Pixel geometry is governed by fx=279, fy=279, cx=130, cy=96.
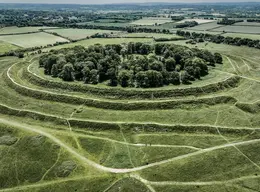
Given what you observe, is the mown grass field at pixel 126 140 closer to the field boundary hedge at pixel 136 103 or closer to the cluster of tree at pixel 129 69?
the field boundary hedge at pixel 136 103

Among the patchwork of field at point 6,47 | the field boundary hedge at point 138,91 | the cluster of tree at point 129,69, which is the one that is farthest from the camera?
the patchwork of field at point 6,47

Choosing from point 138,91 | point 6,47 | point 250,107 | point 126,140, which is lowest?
point 126,140

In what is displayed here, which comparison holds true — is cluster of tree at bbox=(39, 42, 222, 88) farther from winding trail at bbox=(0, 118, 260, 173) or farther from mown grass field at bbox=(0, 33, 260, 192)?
winding trail at bbox=(0, 118, 260, 173)

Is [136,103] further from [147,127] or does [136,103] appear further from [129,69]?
[129,69]

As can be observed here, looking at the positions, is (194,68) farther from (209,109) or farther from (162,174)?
(162,174)

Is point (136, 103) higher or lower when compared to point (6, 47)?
lower

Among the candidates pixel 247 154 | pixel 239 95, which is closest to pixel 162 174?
pixel 247 154

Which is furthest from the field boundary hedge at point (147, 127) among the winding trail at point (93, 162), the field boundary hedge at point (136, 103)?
the field boundary hedge at point (136, 103)

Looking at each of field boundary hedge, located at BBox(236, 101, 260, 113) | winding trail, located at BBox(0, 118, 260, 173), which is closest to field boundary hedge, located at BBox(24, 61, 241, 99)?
field boundary hedge, located at BBox(236, 101, 260, 113)

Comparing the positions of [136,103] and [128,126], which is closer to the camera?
[128,126]

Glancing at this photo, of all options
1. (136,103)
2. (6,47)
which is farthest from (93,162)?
(6,47)
